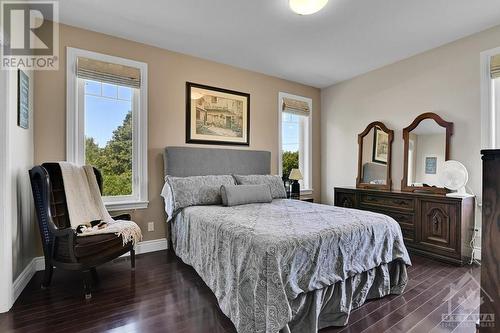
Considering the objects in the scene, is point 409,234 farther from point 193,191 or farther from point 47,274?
point 47,274

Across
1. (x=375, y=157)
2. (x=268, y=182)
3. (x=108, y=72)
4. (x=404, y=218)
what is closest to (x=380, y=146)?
(x=375, y=157)

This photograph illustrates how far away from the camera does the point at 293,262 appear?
1.70 m

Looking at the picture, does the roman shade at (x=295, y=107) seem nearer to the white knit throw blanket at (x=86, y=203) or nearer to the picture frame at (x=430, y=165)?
the picture frame at (x=430, y=165)

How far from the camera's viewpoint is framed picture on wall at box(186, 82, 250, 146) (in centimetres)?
382

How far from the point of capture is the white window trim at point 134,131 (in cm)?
299

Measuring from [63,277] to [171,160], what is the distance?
5.62 ft

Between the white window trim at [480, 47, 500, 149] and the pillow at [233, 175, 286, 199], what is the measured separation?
2.57 metres

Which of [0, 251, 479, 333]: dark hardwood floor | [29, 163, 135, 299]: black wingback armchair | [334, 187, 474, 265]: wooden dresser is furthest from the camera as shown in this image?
[334, 187, 474, 265]: wooden dresser

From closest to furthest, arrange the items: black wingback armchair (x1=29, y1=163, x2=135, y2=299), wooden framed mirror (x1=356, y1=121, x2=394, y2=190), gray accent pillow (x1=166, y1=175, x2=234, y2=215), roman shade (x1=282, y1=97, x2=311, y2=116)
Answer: black wingback armchair (x1=29, y1=163, x2=135, y2=299)
gray accent pillow (x1=166, y1=175, x2=234, y2=215)
wooden framed mirror (x1=356, y1=121, x2=394, y2=190)
roman shade (x1=282, y1=97, x2=311, y2=116)

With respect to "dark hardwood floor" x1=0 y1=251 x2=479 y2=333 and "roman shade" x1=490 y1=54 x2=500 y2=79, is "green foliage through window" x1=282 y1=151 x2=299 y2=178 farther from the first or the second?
"roman shade" x1=490 y1=54 x2=500 y2=79

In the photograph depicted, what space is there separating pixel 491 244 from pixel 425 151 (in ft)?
10.4

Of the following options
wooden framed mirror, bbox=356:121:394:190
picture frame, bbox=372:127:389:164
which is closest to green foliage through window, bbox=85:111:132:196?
wooden framed mirror, bbox=356:121:394:190

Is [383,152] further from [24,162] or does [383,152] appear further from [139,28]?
[24,162]

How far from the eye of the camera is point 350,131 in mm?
4816
